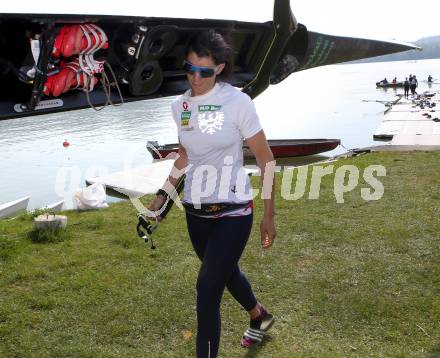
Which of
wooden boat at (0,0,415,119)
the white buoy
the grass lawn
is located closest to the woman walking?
the grass lawn

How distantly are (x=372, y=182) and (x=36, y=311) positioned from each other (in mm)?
6380

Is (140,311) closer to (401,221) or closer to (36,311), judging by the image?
(36,311)

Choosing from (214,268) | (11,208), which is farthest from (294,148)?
(214,268)

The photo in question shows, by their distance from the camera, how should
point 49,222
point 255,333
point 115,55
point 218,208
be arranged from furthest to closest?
point 49,222 → point 115,55 → point 255,333 → point 218,208

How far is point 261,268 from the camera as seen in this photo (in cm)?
532

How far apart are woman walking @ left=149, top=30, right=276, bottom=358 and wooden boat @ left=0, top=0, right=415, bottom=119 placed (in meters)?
1.14

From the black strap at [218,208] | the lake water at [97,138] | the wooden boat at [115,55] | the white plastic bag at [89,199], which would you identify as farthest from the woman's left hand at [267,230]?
the lake water at [97,138]

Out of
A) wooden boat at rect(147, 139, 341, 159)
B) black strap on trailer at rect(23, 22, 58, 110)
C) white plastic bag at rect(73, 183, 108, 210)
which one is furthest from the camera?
wooden boat at rect(147, 139, 341, 159)

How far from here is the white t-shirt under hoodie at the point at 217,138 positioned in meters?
2.98

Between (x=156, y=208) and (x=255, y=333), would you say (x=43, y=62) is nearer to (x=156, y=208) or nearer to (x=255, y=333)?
(x=156, y=208)

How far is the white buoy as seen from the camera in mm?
6512

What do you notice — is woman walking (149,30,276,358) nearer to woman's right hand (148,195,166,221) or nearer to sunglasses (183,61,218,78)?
sunglasses (183,61,218,78)

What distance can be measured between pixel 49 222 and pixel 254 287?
3.16 m

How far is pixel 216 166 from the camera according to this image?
3102 millimetres
